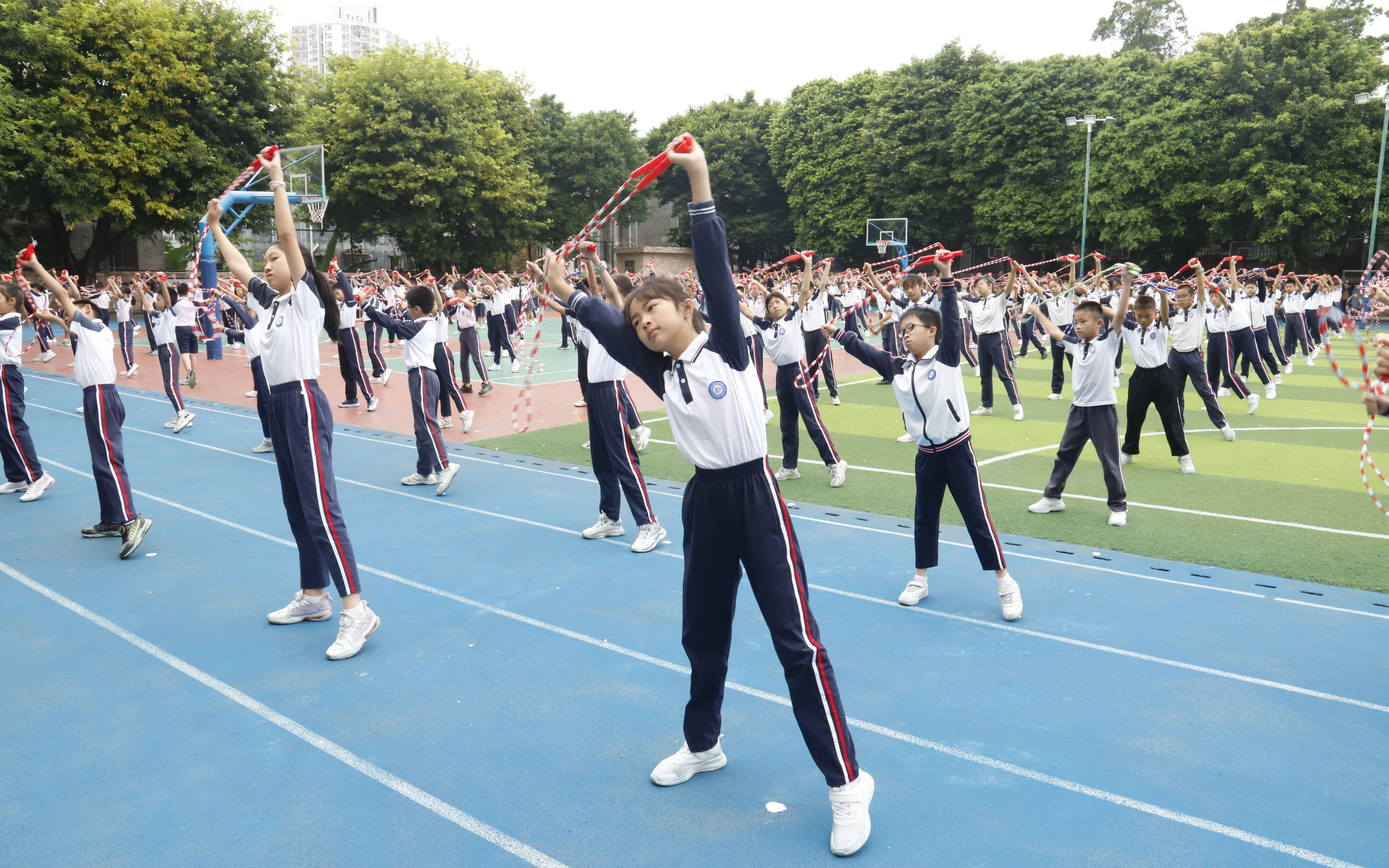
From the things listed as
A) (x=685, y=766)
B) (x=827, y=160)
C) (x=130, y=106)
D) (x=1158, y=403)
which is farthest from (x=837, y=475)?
(x=827, y=160)

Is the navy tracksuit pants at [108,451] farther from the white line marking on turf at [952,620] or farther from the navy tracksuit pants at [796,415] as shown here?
the navy tracksuit pants at [796,415]

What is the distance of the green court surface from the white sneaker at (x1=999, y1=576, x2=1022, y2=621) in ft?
3.58

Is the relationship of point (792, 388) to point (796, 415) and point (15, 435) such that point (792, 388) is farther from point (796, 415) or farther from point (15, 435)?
point (15, 435)

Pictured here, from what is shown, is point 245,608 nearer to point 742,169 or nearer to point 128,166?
point 128,166

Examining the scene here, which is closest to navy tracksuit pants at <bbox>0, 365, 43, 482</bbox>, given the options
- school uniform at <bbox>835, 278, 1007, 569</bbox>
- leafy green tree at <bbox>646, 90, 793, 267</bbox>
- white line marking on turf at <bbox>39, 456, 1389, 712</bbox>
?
white line marking on turf at <bbox>39, 456, 1389, 712</bbox>

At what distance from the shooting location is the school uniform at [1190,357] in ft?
35.2

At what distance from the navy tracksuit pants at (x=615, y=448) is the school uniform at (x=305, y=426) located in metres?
2.32

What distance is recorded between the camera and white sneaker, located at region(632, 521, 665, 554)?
668 cm

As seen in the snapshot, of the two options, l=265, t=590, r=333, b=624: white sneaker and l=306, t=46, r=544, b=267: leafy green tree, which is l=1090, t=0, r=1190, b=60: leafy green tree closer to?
l=306, t=46, r=544, b=267: leafy green tree

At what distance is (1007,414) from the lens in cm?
1317

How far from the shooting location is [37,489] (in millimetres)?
8414

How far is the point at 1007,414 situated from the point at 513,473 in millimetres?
7598

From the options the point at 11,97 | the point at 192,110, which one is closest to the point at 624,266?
the point at 192,110

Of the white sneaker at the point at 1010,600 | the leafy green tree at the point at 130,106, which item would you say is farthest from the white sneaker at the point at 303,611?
the leafy green tree at the point at 130,106
